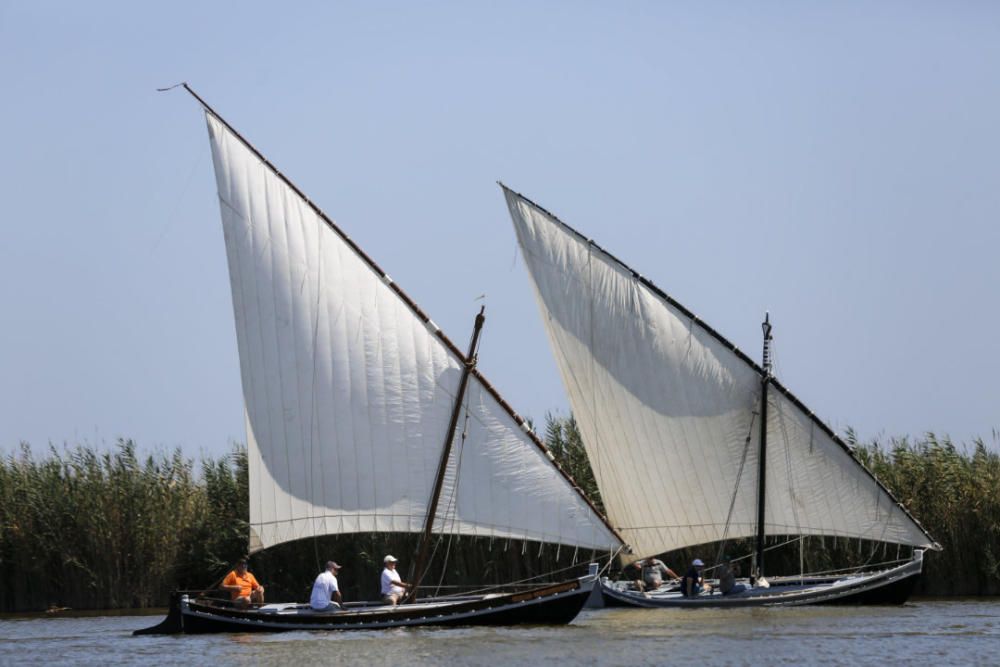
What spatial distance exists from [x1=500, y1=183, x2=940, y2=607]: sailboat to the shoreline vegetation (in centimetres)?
149

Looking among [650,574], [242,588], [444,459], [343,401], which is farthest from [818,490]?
[242,588]

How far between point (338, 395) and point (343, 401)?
152 millimetres

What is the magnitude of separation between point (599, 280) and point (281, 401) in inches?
338

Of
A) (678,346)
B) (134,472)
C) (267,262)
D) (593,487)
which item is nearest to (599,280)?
(678,346)

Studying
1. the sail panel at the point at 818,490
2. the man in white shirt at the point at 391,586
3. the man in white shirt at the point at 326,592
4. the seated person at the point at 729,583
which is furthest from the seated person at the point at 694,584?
the man in white shirt at the point at 326,592

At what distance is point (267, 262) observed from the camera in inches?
1419

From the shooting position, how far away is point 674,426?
4041 centimetres

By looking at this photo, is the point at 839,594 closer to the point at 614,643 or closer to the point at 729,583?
the point at 729,583

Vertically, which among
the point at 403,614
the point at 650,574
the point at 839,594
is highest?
the point at 650,574

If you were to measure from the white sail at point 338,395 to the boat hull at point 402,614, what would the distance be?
5.08ft

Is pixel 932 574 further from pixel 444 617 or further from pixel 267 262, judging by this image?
pixel 267 262

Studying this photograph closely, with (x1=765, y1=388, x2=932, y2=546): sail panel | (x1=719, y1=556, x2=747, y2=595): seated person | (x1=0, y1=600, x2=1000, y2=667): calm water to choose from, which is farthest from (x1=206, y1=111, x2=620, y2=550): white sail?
(x1=765, y1=388, x2=932, y2=546): sail panel

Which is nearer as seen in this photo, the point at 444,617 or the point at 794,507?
the point at 444,617

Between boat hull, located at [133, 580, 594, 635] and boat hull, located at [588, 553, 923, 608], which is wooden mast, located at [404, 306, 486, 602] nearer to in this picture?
boat hull, located at [133, 580, 594, 635]
